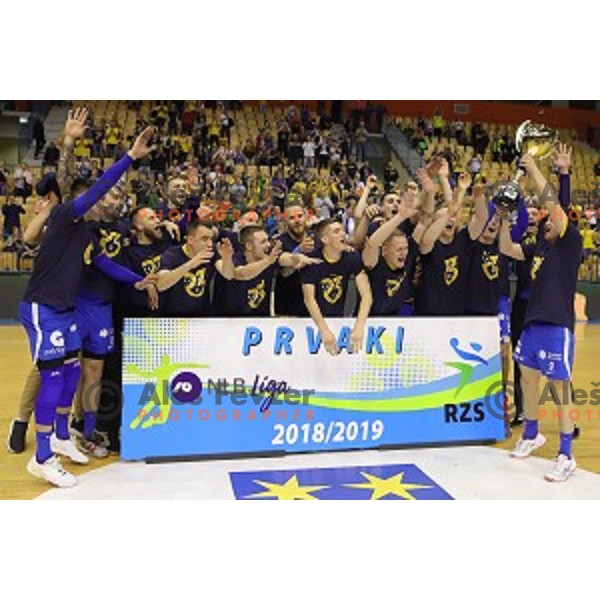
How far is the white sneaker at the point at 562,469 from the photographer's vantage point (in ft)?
14.7

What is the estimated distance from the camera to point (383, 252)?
5.26m

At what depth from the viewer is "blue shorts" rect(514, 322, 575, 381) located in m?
4.60

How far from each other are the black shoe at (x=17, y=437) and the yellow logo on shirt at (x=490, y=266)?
3469mm

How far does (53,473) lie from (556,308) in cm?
321

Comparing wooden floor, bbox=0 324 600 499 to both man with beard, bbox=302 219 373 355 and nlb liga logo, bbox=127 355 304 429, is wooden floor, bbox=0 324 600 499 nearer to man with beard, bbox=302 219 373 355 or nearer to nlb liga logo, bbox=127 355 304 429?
nlb liga logo, bbox=127 355 304 429

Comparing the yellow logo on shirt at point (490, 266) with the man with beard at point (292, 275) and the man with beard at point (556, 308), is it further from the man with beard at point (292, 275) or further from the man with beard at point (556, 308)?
the man with beard at point (292, 275)

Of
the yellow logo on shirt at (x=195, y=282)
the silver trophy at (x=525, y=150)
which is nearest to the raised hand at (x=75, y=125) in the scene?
the yellow logo on shirt at (x=195, y=282)

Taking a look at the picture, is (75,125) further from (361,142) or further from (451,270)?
(361,142)

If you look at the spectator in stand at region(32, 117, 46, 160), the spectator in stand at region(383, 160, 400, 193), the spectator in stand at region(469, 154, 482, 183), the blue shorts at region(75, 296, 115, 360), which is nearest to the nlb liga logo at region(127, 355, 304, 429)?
the blue shorts at region(75, 296, 115, 360)

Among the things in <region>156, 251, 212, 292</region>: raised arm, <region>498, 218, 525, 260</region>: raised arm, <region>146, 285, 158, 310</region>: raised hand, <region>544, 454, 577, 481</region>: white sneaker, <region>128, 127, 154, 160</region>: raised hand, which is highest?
<region>128, 127, 154, 160</region>: raised hand

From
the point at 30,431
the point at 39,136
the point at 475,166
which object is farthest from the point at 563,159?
the point at 39,136

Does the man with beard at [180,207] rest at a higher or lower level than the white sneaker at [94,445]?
higher

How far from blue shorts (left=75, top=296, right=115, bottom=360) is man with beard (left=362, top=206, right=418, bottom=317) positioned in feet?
5.99

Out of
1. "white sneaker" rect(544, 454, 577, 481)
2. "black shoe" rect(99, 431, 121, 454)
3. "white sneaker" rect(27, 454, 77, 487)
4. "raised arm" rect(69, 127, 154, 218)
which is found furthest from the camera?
"black shoe" rect(99, 431, 121, 454)
